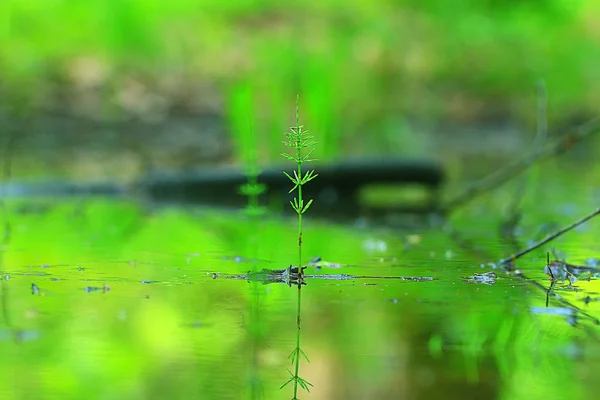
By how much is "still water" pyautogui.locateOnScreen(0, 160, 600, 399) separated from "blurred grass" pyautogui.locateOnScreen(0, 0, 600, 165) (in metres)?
5.91

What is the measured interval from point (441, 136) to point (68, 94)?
3.21 meters

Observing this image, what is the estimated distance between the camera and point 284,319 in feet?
4.95

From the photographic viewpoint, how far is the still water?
44.2 inches

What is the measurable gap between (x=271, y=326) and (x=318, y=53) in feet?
25.3

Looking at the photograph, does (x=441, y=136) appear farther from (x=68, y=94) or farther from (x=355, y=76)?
(x=68, y=94)

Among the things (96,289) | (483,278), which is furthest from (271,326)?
(483,278)

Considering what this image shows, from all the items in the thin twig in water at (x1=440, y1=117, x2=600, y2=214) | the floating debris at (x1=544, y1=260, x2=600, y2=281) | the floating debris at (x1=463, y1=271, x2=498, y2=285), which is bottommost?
the floating debris at (x1=463, y1=271, x2=498, y2=285)

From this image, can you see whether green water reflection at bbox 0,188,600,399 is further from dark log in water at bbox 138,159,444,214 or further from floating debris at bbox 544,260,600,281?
dark log in water at bbox 138,159,444,214

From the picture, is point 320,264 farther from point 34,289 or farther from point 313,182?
point 313,182

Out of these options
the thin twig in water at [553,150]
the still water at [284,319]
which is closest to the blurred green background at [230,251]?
the still water at [284,319]

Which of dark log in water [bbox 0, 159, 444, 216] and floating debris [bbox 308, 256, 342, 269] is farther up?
dark log in water [bbox 0, 159, 444, 216]

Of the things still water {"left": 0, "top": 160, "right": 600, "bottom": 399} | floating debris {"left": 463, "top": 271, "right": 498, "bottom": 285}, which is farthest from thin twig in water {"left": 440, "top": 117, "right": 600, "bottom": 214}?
floating debris {"left": 463, "top": 271, "right": 498, "bottom": 285}

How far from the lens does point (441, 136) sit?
9.07 meters

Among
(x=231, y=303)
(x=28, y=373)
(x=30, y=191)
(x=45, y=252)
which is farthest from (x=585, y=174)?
(x=28, y=373)
